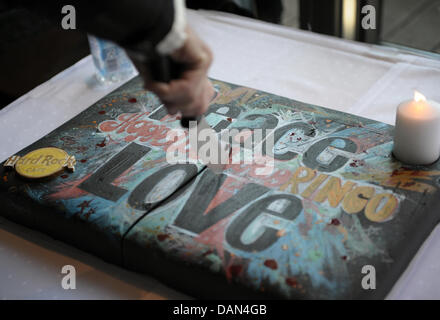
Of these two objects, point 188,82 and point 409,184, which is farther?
point 409,184

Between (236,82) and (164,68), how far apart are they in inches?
25.1

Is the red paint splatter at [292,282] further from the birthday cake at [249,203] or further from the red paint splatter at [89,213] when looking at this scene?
the red paint splatter at [89,213]

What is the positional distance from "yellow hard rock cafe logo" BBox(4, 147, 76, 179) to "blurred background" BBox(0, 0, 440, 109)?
60 cm

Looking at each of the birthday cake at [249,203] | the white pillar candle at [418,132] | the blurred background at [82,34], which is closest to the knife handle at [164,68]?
the birthday cake at [249,203]

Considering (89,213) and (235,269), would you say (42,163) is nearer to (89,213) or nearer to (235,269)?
(89,213)

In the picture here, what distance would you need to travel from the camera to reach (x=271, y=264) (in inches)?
28.6

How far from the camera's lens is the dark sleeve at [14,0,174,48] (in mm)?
586

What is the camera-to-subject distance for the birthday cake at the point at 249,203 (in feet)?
2.39

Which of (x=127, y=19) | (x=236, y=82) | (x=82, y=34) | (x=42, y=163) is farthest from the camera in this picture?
(x=82, y=34)

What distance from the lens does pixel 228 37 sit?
4.67ft

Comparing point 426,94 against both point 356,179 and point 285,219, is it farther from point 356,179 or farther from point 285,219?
point 285,219

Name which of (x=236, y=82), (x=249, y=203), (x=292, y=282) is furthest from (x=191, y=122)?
(x=236, y=82)

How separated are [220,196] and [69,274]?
10.1 inches
